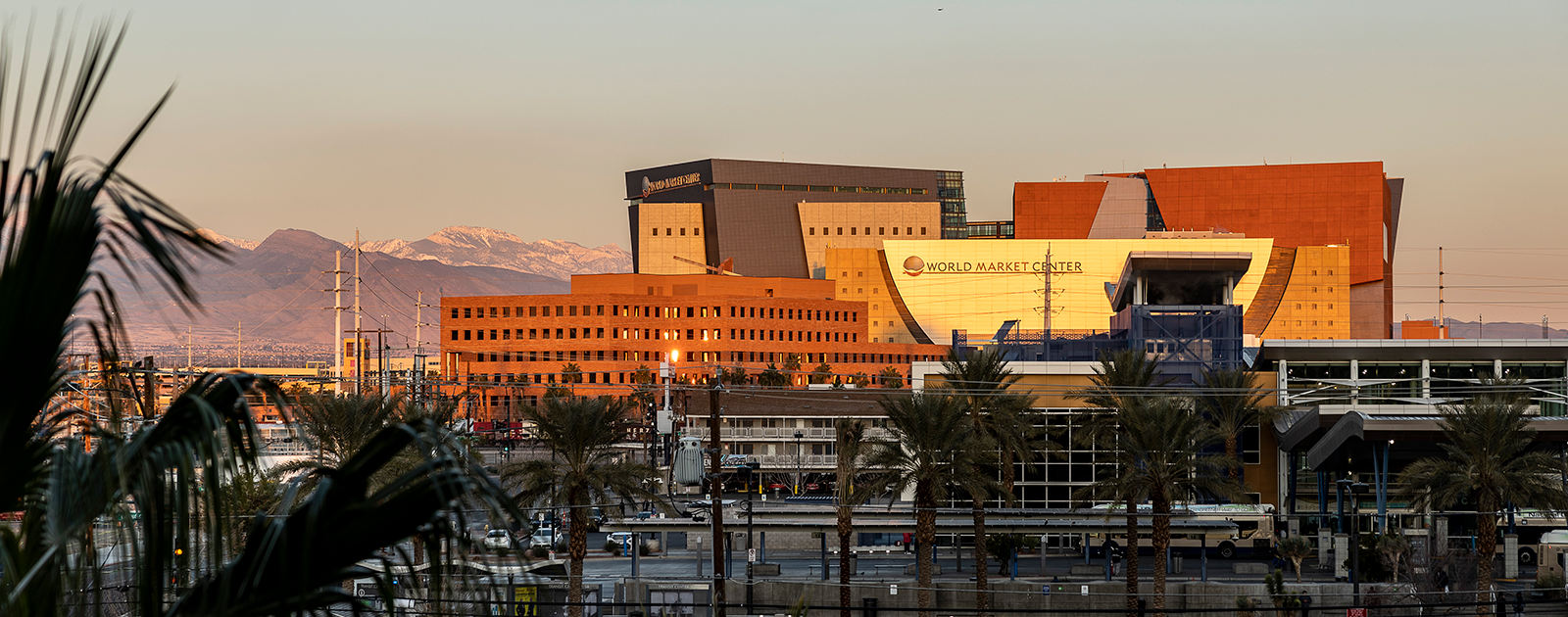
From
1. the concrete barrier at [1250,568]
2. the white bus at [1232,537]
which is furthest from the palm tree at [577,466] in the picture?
the concrete barrier at [1250,568]

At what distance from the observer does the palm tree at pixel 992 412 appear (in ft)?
191

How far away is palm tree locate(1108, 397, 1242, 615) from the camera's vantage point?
178ft

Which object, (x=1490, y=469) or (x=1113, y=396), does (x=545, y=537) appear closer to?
(x=1113, y=396)

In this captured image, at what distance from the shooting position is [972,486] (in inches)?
2109

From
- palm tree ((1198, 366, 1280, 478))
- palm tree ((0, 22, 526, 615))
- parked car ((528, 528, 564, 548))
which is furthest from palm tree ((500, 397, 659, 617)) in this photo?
palm tree ((0, 22, 526, 615))

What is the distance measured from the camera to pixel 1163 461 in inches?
2162

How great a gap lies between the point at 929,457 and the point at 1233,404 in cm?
2727

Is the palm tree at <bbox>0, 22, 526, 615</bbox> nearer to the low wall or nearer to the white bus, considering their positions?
the low wall

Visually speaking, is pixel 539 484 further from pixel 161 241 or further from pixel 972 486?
pixel 161 241

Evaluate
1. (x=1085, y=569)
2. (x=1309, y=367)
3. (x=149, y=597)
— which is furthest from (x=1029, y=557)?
(x=149, y=597)

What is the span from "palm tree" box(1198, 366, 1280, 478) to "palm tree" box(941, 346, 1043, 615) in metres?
15.7

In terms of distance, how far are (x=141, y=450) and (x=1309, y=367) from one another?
270 feet

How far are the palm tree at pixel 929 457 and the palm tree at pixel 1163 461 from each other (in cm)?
607

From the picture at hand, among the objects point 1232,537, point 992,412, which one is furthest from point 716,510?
point 1232,537
